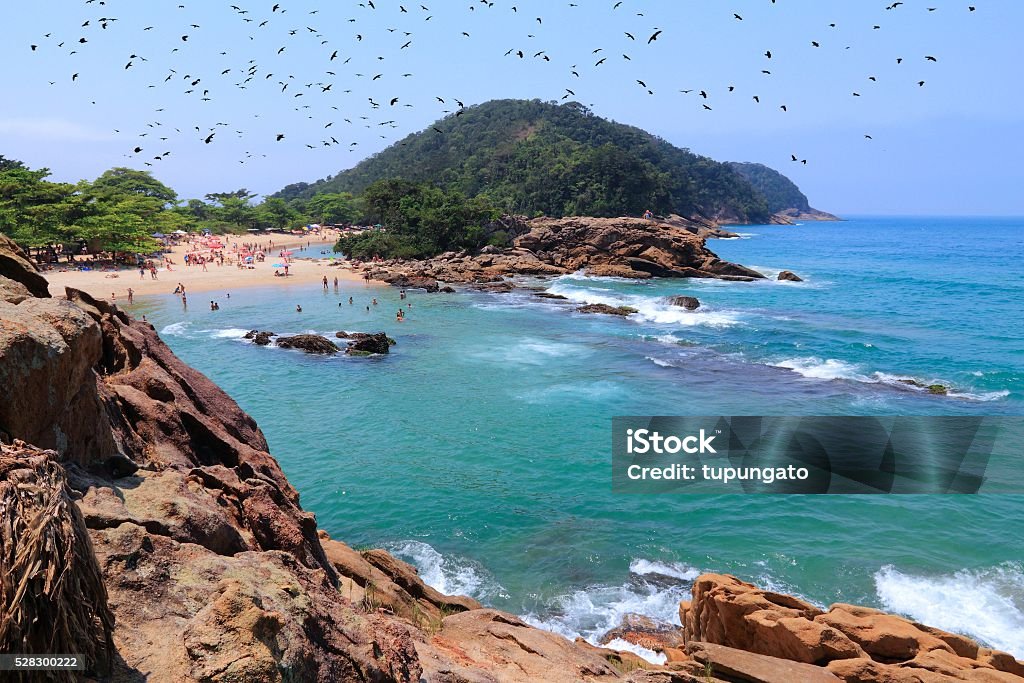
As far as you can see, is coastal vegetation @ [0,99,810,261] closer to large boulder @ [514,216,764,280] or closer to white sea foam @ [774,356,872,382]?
large boulder @ [514,216,764,280]

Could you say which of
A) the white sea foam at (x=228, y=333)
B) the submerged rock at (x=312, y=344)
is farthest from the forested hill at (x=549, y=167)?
the submerged rock at (x=312, y=344)

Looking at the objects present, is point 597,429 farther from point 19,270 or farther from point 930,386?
point 19,270

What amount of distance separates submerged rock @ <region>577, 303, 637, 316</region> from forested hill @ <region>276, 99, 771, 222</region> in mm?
49296

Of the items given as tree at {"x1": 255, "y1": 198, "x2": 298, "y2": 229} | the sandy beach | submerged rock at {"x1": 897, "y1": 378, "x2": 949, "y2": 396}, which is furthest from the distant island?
submerged rock at {"x1": 897, "y1": 378, "x2": 949, "y2": 396}

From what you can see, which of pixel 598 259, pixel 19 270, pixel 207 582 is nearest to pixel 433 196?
pixel 598 259

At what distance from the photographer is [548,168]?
128 metres

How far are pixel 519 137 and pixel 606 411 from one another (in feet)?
515

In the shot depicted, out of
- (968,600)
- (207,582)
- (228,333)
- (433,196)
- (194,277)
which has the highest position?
(433,196)

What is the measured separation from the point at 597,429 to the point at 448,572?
10.3 metres

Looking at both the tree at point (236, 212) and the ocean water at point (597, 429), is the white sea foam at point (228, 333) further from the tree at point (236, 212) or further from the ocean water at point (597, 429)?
the tree at point (236, 212)

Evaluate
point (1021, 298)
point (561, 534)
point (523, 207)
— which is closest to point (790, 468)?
point (561, 534)

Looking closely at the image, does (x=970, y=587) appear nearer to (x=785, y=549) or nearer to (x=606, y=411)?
(x=785, y=549)

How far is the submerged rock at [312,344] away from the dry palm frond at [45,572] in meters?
32.5

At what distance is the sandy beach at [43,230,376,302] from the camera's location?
5422 centimetres
